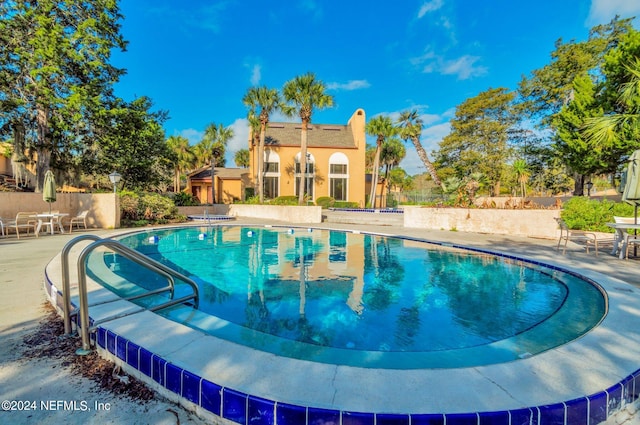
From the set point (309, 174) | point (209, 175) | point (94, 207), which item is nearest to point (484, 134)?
point (309, 174)

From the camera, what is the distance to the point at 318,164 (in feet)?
100

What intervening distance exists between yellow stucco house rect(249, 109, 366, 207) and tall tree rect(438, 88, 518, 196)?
9.99 m

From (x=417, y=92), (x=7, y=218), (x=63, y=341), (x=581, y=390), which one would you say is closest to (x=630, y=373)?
(x=581, y=390)

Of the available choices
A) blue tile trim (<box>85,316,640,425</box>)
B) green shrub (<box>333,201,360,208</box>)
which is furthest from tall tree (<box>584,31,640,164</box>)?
green shrub (<box>333,201,360,208</box>)

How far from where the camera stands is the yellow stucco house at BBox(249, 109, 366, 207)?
99.2ft

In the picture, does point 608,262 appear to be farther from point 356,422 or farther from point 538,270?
point 356,422

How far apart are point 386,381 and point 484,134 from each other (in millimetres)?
33429

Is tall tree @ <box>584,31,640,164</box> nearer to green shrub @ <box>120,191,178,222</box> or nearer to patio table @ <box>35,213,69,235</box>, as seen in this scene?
green shrub @ <box>120,191,178,222</box>

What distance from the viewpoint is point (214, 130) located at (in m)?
36.0

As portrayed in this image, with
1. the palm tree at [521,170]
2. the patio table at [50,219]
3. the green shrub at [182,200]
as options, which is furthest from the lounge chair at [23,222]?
the palm tree at [521,170]

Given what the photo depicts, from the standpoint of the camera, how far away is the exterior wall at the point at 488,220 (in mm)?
11109

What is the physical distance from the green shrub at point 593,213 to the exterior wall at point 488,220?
2190 millimetres

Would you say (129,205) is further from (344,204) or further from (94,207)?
(344,204)

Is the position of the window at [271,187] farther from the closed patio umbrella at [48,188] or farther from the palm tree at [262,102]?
the closed patio umbrella at [48,188]
